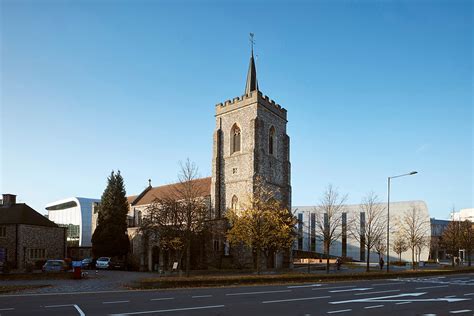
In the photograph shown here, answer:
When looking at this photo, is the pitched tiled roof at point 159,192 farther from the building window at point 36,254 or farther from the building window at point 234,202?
the building window at point 36,254

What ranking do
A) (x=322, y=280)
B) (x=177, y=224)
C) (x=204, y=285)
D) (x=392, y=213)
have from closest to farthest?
(x=204, y=285) < (x=322, y=280) < (x=177, y=224) < (x=392, y=213)

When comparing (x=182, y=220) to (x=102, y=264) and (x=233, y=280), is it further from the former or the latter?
(x=102, y=264)

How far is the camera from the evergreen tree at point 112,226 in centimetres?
5178

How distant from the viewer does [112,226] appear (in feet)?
172

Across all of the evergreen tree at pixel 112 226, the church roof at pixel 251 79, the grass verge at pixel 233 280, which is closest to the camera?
the grass verge at pixel 233 280

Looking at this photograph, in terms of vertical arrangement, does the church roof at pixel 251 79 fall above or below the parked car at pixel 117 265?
above

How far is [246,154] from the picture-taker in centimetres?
4581

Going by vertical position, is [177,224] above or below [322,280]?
above

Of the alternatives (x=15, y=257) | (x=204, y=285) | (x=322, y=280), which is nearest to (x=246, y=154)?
(x=322, y=280)

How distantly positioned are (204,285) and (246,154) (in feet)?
73.2

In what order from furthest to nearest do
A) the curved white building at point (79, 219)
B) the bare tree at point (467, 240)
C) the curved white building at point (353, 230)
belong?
1. the curved white building at point (79, 219)
2. the curved white building at point (353, 230)
3. the bare tree at point (467, 240)

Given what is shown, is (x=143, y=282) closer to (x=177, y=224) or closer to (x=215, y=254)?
(x=177, y=224)

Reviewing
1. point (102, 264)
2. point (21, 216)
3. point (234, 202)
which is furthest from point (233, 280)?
point (21, 216)

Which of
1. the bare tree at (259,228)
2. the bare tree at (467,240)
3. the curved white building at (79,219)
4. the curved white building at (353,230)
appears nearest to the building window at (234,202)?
the bare tree at (259,228)
